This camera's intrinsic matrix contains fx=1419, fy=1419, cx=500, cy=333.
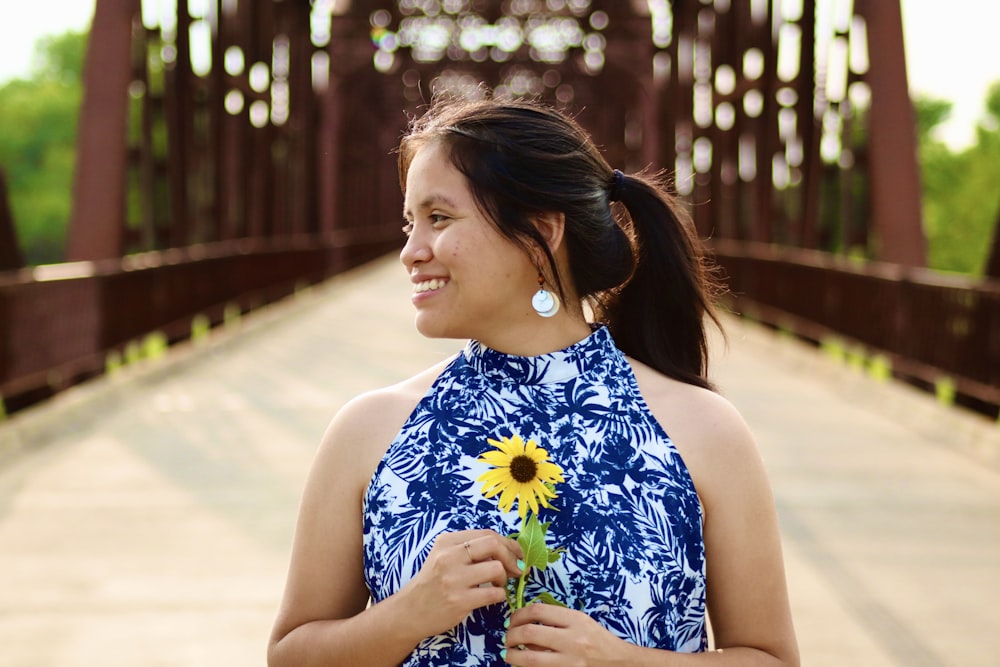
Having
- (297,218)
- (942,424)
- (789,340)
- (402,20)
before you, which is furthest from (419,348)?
(402,20)

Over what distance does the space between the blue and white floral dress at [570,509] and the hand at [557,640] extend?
3.6 inches

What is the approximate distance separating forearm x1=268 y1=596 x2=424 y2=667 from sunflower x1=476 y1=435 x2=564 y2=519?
0.18 meters

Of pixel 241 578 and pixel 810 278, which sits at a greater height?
pixel 810 278

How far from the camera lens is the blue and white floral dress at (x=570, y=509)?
1.65 metres

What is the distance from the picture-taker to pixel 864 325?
11.9 m

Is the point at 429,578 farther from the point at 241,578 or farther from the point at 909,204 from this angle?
the point at 909,204

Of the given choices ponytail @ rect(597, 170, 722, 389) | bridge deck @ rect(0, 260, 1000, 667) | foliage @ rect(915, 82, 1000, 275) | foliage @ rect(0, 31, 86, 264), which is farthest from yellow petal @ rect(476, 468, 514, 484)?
foliage @ rect(0, 31, 86, 264)

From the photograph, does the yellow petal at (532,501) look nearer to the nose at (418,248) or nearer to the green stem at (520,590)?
the green stem at (520,590)

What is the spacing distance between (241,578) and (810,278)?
9996 mm

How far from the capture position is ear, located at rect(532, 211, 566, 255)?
174cm

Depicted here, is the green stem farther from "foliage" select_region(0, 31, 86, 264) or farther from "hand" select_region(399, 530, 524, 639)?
"foliage" select_region(0, 31, 86, 264)

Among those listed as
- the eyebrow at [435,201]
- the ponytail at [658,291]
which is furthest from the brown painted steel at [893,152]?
the eyebrow at [435,201]

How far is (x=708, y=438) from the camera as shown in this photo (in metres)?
1.68

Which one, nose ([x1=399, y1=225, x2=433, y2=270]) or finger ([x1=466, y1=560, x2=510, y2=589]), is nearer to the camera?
finger ([x1=466, y1=560, x2=510, y2=589])
